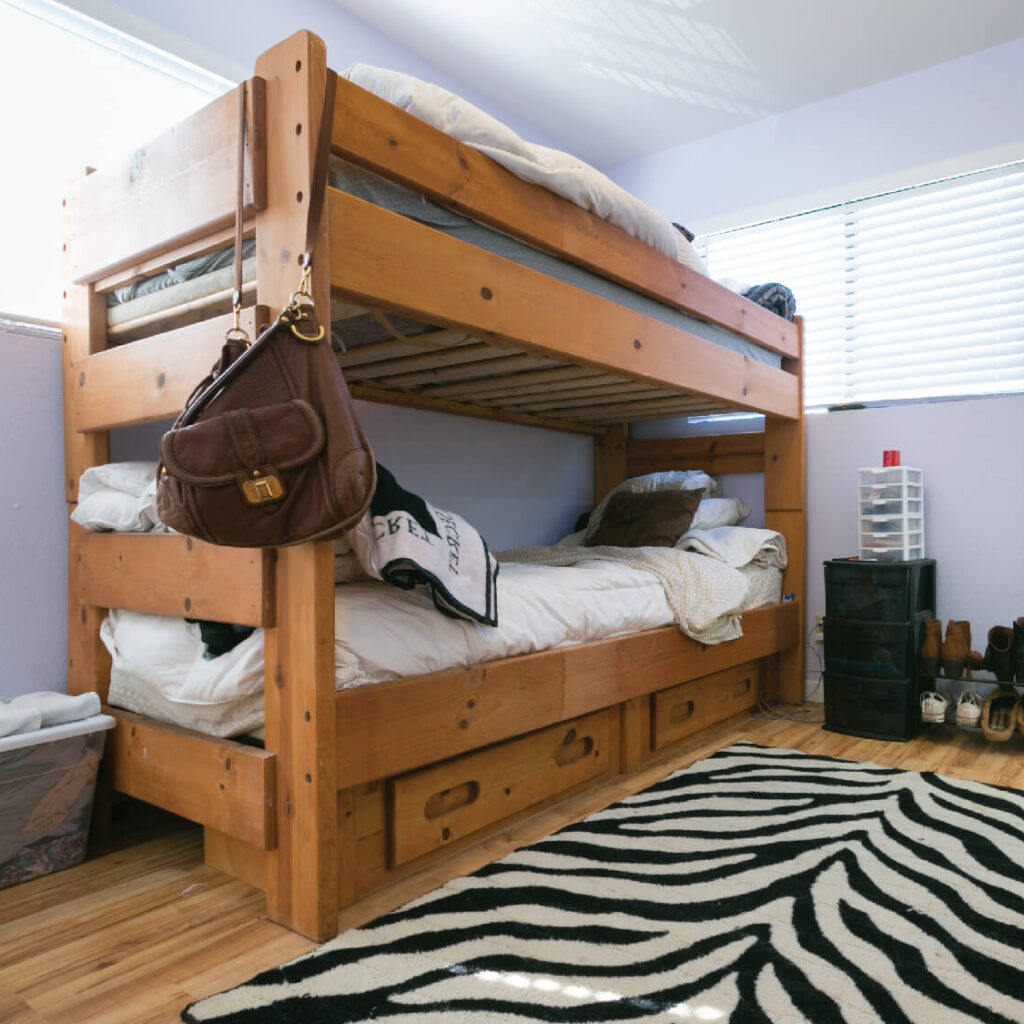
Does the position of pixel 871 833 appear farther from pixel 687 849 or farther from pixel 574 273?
pixel 574 273

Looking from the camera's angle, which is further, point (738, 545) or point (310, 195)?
point (738, 545)

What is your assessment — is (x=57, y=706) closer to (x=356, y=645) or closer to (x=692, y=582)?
(x=356, y=645)

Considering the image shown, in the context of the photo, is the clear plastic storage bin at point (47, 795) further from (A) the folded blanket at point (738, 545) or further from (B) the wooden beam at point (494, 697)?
(A) the folded blanket at point (738, 545)

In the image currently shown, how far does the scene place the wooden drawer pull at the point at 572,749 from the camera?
71.9 inches

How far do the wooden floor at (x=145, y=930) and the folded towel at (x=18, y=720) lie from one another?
28cm

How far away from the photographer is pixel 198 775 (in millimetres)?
1369

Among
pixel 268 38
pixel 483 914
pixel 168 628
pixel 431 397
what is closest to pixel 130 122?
pixel 268 38

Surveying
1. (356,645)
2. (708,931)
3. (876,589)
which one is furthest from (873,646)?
(356,645)

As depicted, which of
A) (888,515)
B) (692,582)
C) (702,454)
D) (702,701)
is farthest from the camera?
(702,454)

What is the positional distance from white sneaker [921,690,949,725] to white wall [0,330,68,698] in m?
2.31

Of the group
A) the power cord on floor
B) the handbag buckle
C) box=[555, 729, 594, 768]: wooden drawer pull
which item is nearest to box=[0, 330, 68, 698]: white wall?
the handbag buckle

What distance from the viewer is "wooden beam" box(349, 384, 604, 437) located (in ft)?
7.88

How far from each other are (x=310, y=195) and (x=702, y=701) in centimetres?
180

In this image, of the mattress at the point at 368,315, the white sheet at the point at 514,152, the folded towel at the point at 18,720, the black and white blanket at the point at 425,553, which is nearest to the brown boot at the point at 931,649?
the mattress at the point at 368,315
